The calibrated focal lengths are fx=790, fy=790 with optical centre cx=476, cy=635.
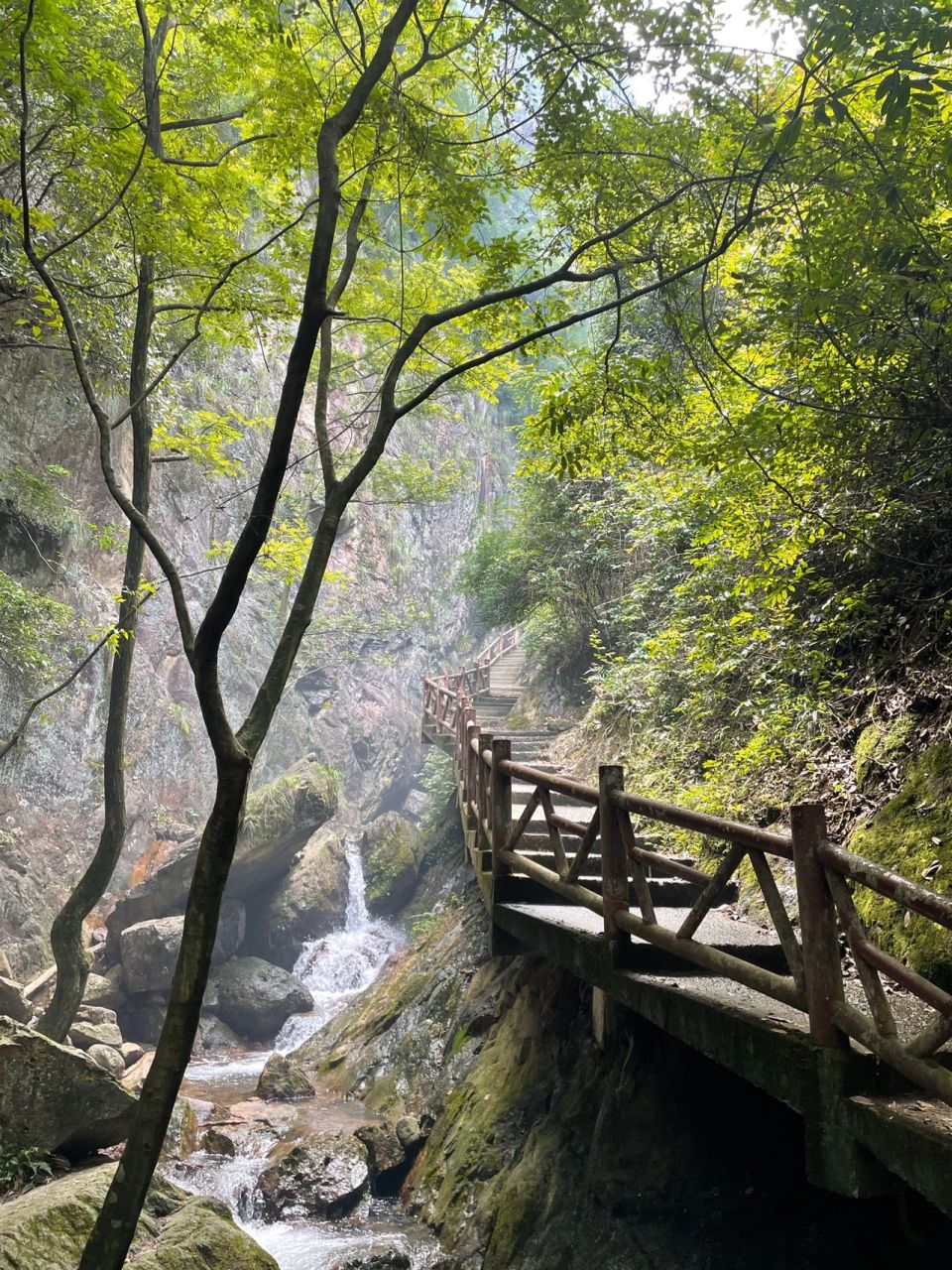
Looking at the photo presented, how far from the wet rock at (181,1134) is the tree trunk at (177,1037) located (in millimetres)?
5059

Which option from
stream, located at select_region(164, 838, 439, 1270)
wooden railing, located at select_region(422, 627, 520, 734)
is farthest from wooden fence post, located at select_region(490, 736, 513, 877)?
wooden railing, located at select_region(422, 627, 520, 734)

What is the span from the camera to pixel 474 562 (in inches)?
770

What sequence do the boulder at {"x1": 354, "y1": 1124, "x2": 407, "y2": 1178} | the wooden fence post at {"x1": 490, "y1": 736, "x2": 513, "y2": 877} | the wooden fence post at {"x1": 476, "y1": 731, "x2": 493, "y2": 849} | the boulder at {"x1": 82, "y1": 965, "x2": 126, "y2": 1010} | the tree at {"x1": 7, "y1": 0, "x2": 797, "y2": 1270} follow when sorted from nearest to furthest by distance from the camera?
1. the tree at {"x1": 7, "y1": 0, "x2": 797, "y2": 1270}
2. the wooden fence post at {"x1": 490, "y1": 736, "x2": 513, "y2": 877}
3. the boulder at {"x1": 354, "y1": 1124, "x2": 407, "y2": 1178}
4. the wooden fence post at {"x1": 476, "y1": 731, "x2": 493, "y2": 849}
5. the boulder at {"x1": 82, "y1": 965, "x2": 126, "y2": 1010}

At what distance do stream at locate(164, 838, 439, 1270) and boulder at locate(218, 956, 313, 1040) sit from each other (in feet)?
0.90

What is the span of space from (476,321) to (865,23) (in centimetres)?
345

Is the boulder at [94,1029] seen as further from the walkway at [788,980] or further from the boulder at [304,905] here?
the walkway at [788,980]

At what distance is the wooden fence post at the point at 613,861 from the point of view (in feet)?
14.3

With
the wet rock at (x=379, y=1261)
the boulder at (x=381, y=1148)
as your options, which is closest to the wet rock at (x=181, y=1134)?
the boulder at (x=381, y=1148)

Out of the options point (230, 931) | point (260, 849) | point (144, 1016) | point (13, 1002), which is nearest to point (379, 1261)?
point (13, 1002)

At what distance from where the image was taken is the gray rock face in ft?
46.5

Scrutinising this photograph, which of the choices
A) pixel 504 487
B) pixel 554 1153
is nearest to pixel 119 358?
pixel 554 1153

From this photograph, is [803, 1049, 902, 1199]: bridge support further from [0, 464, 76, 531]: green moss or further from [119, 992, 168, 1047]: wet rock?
[119, 992, 168, 1047]: wet rock

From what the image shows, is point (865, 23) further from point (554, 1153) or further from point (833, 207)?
point (554, 1153)

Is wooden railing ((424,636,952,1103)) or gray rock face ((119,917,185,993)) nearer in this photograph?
wooden railing ((424,636,952,1103))
